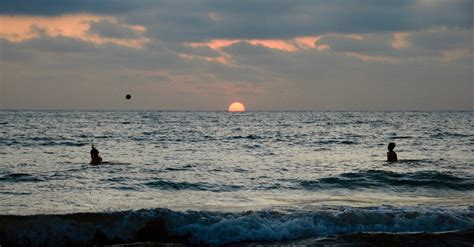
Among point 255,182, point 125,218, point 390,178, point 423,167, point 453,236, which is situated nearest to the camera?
point 453,236

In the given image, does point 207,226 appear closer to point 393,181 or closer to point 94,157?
point 393,181

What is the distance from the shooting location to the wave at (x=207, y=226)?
34.9ft

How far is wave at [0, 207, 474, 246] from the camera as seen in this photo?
34.9ft

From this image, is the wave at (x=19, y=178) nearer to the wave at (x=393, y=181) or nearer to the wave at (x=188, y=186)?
the wave at (x=188, y=186)

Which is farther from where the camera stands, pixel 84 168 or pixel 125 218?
pixel 84 168

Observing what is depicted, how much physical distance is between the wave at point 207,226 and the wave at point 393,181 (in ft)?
19.3

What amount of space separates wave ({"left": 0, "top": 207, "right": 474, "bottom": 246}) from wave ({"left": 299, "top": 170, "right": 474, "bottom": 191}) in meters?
5.90

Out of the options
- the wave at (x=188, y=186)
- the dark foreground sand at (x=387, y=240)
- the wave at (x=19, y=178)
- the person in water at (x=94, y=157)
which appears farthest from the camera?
the person in water at (x=94, y=157)

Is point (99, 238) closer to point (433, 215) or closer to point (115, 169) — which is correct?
point (433, 215)

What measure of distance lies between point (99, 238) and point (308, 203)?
6392 millimetres

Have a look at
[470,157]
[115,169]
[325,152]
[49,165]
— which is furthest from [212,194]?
[470,157]

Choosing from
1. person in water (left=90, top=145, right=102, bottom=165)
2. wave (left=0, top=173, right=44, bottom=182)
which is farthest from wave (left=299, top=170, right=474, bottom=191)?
wave (left=0, top=173, right=44, bottom=182)

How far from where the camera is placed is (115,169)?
68.3ft

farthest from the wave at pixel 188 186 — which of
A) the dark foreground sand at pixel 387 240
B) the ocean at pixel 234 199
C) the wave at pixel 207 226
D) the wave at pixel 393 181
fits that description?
the dark foreground sand at pixel 387 240
